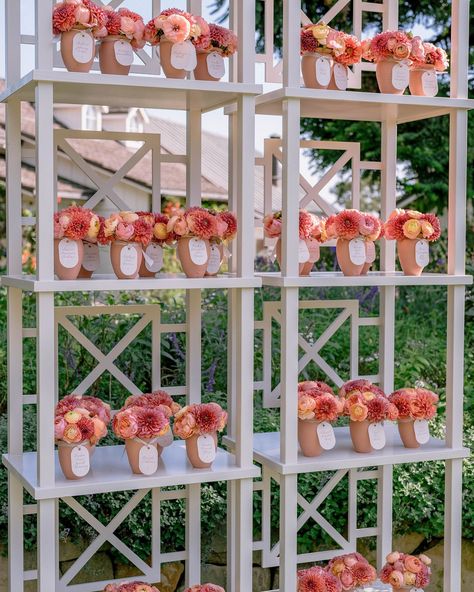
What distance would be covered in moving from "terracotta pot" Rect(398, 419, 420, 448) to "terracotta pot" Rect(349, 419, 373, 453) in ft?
0.49

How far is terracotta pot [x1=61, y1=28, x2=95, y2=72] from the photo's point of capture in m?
2.61

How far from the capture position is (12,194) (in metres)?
2.88

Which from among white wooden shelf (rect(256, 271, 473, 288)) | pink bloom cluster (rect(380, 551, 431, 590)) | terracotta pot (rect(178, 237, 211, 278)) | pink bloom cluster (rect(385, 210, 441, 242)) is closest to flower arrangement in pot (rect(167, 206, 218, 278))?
terracotta pot (rect(178, 237, 211, 278))

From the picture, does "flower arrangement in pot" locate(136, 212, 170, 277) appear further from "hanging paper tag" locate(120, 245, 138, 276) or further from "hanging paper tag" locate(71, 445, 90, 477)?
"hanging paper tag" locate(71, 445, 90, 477)

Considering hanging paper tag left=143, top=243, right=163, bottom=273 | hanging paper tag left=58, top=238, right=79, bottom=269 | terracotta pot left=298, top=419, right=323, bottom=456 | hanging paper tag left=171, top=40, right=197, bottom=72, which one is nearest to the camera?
hanging paper tag left=58, top=238, right=79, bottom=269

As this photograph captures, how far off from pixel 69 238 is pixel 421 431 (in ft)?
4.48

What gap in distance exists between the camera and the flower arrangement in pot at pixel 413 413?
10.1 ft

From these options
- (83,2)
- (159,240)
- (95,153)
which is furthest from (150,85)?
(95,153)

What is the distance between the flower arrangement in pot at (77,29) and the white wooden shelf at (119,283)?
2.03ft

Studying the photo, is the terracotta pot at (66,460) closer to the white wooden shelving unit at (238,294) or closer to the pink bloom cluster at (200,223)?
the white wooden shelving unit at (238,294)

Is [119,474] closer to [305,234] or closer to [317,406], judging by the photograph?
[317,406]

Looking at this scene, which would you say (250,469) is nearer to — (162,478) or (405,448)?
(162,478)

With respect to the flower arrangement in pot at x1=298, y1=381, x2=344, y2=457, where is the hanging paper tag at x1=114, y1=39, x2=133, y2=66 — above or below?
above

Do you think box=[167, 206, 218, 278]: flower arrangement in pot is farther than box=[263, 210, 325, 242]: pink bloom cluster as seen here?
No
